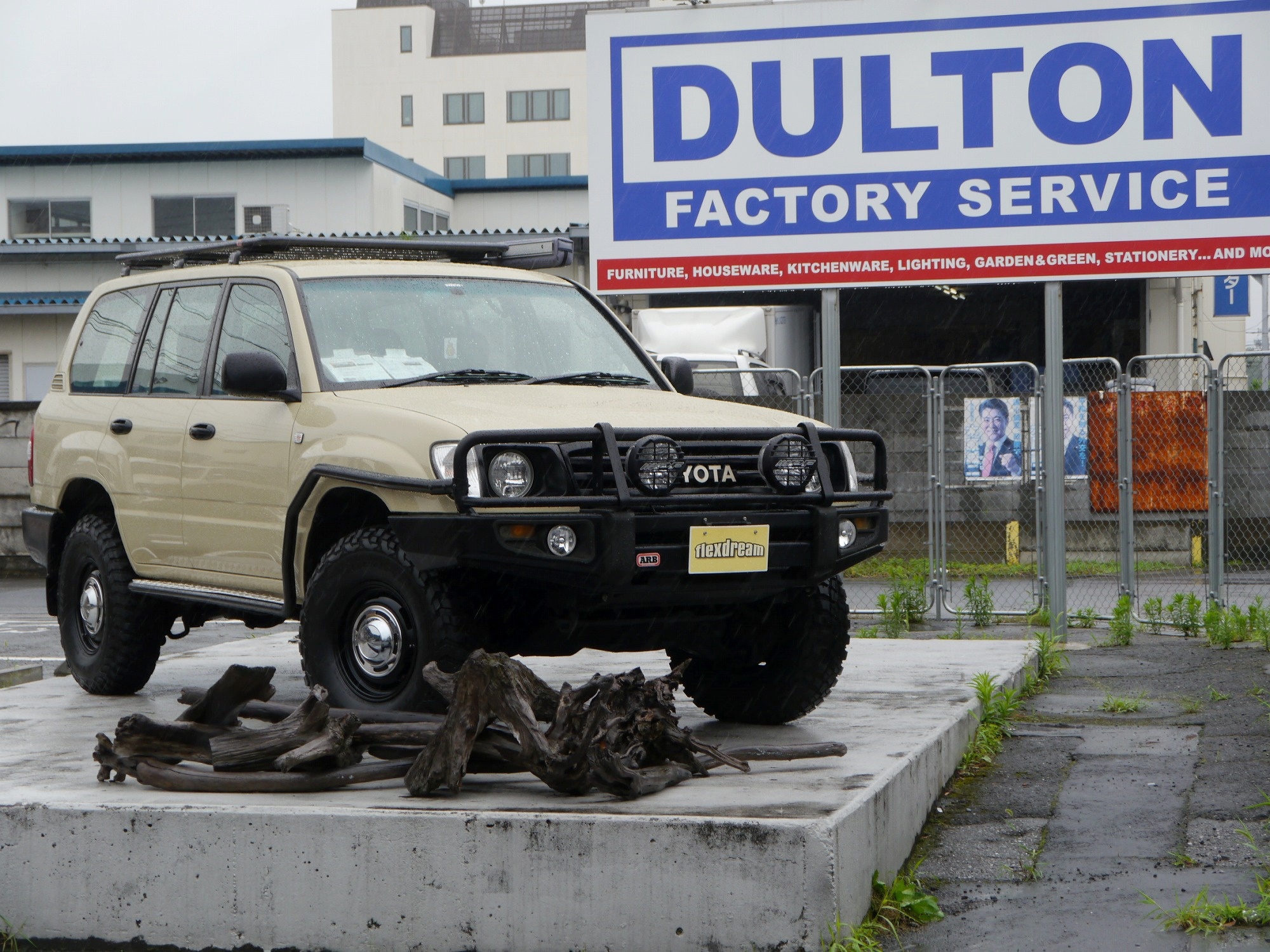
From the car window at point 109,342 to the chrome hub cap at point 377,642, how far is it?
252 centimetres

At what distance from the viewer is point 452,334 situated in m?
6.35

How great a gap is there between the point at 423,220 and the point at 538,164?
83.9 feet

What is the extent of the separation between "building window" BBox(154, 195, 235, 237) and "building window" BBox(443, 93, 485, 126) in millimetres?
30364

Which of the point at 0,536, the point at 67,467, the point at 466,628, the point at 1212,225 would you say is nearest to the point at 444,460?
the point at 466,628

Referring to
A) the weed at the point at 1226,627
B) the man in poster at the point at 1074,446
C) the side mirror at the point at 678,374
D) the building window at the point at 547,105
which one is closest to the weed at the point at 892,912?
the side mirror at the point at 678,374

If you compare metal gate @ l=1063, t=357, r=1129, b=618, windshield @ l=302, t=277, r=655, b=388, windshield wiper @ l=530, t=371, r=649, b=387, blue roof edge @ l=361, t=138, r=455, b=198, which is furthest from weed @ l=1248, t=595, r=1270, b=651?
blue roof edge @ l=361, t=138, r=455, b=198

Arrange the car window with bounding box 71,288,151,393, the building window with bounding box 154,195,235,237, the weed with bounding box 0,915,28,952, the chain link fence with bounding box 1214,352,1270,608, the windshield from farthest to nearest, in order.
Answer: the building window with bounding box 154,195,235,237, the chain link fence with bounding box 1214,352,1270,608, the car window with bounding box 71,288,151,393, the windshield, the weed with bounding box 0,915,28,952

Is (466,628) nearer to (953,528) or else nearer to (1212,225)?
(1212,225)

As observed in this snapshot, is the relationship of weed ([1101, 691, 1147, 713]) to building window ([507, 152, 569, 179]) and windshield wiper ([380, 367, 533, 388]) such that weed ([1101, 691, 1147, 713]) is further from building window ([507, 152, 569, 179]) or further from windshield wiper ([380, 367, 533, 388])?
building window ([507, 152, 569, 179])

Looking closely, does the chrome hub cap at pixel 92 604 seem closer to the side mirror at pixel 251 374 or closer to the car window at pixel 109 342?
the car window at pixel 109 342

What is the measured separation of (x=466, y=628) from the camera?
516 centimetres

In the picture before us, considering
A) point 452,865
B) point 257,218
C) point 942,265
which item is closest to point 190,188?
point 257,218

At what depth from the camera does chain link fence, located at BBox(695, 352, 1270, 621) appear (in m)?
14.4

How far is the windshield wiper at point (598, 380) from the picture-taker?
20.3 ft
